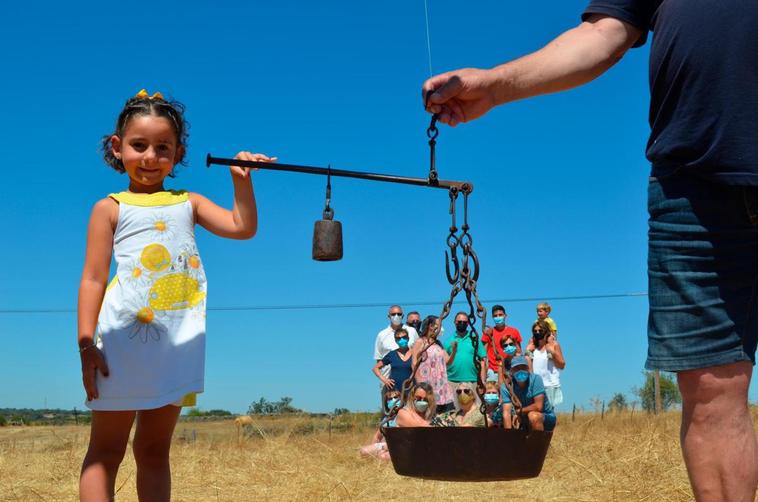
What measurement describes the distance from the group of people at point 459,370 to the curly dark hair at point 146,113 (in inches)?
144

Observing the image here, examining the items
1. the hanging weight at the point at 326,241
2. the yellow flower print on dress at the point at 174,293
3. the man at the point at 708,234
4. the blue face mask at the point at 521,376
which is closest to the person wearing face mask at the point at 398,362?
the blue face mask at the point at 521,376

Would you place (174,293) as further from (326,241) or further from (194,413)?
(194,413)

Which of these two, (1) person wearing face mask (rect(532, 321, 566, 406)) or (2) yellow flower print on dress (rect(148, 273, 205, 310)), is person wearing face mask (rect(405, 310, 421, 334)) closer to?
(1) person wearing face mask (rect(532, 321, 566, 406))

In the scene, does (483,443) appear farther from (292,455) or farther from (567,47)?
(292,455)

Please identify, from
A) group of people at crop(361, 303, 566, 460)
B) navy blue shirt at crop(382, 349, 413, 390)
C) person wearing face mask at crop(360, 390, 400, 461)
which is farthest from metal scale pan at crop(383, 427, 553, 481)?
navy blue shirt at crop(382, 349, 413, 390)

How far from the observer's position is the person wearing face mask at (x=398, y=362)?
26.9ft

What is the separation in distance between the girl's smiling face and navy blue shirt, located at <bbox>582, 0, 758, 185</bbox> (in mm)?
1889

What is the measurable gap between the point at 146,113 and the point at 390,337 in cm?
604

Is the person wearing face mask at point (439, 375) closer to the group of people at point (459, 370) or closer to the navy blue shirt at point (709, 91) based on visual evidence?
the group of people at point (459, 370)

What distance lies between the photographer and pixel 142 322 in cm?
291

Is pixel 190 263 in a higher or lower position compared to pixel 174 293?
higher

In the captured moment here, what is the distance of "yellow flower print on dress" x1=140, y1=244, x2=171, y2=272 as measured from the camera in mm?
2982

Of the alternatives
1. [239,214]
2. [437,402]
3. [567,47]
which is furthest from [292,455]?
[567,47]

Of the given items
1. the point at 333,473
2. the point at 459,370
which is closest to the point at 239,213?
the point at 333,473
